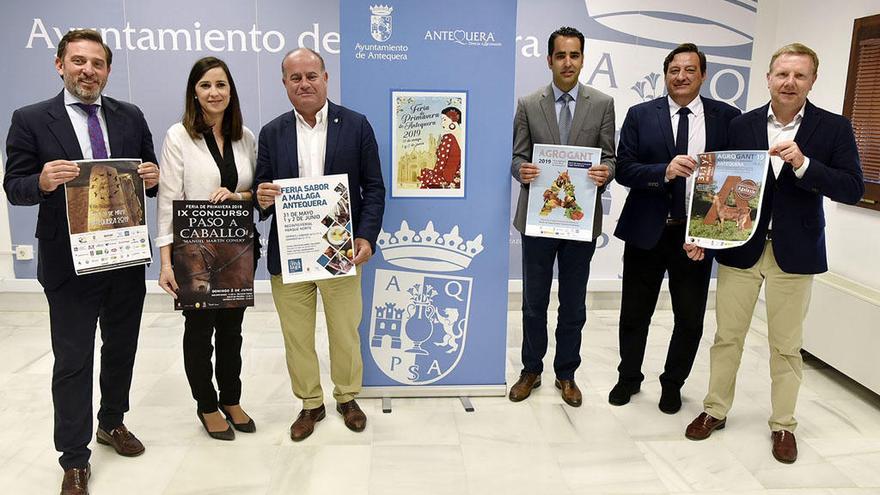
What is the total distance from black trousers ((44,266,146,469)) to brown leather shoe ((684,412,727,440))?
2736 millimetres

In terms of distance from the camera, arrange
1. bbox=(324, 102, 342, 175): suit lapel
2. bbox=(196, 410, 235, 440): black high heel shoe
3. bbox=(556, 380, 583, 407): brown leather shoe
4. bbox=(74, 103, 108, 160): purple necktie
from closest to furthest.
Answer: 1. bbox=(74, 103, 108, 160): purple necktie
2. bbox=(324, 102, 342, 175): suit lapel
3. bbox=(196, 410, 235, 440): black high heel shoe
4. bbox=(556, 380, 583, 407): brown leather shoe

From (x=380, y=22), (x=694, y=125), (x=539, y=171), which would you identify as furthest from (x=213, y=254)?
(x=694, y=125)

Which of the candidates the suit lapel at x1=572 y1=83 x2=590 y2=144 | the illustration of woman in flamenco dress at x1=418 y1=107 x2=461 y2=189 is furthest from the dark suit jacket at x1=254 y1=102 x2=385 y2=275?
the suit lapel at x1=572 y1=83 x2=590 y2=144

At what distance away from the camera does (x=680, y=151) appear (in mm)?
3232

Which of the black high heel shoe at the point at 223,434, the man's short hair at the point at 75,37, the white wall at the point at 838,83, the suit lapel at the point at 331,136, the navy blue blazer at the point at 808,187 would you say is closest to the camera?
the man's short hair at the point at 75,37

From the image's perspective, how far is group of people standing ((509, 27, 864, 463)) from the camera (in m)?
2.84

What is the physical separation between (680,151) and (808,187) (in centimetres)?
64

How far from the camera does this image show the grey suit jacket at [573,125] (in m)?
3.31

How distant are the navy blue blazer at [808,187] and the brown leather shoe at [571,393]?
1.21m

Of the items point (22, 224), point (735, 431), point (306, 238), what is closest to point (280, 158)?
point (306, 238)

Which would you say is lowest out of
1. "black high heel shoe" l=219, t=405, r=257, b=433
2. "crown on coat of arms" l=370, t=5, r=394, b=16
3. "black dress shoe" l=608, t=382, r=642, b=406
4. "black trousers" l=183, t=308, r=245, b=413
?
"black high heel shoe" l=219, t=405, r=257, b=433

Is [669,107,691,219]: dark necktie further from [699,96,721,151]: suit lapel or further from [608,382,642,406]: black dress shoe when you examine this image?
[608,382,642,406]: black dress shoe

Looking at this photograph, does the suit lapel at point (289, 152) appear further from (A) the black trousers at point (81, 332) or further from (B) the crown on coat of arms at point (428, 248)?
(A) the black trousers at point (81, 332)

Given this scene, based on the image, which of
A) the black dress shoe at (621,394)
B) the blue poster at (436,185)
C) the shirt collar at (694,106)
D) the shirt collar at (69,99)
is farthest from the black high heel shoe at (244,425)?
the shirt collar at (694,106)
